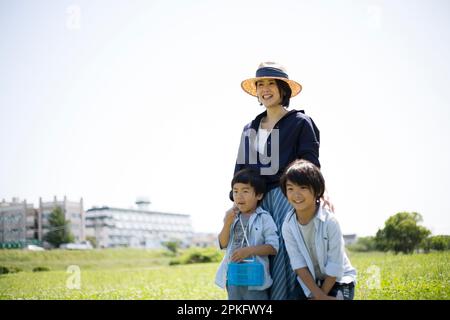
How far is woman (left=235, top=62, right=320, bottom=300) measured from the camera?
3008 mm

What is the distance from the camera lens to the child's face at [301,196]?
280 cm

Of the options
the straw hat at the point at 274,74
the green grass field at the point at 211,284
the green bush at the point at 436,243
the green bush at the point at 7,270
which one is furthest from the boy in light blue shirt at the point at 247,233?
the green bush at the point at 7,270

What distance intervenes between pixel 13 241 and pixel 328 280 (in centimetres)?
1835

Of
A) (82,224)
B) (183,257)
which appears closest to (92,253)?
(183,257)

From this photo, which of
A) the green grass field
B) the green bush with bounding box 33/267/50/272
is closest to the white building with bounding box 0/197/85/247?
the green grass field

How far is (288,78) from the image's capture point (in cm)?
328

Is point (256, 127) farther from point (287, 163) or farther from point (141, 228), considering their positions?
point (141, 228)

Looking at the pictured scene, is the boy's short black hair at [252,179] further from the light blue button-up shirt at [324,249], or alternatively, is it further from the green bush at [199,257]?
the green bush at [199,257]

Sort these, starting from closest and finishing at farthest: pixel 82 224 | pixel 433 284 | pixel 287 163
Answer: pixel 287 163 < pixel 433 284 < pixel 82 224

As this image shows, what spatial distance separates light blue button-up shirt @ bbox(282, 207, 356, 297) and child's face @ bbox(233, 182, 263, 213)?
1.14 feet

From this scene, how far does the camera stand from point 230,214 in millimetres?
3092

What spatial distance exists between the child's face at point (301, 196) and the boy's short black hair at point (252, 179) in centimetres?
30

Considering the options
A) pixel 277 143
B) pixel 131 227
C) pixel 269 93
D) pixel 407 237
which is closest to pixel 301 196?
pixel 277 143

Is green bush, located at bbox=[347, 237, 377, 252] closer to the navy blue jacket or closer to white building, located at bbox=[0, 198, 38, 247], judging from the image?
the navy blue jacket
